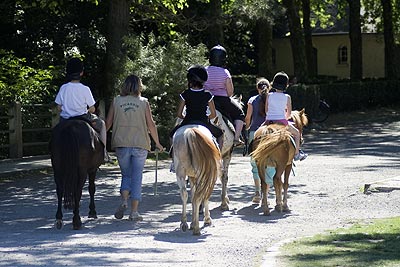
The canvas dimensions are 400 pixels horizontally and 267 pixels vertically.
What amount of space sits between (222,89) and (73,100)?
2.86m

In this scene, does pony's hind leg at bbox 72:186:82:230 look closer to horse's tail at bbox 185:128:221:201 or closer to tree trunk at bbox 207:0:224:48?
horse's tail at bbox 185:128:221:201

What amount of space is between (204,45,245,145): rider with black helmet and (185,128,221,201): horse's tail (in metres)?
2.66

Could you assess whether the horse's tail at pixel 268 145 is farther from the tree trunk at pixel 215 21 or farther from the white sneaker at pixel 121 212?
the tree trunk at pixel 215 21

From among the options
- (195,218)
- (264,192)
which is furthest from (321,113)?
(195,218)

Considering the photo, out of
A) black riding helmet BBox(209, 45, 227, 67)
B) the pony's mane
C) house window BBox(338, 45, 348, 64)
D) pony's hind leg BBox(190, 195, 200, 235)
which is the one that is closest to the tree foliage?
black riding helmet BBox(209, 45, 227, 67)

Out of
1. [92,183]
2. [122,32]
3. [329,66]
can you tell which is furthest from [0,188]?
[329,66]

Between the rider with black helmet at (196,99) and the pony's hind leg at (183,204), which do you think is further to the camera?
the rider with black helmet at (196,99)

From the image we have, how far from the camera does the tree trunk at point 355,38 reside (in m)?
47.8

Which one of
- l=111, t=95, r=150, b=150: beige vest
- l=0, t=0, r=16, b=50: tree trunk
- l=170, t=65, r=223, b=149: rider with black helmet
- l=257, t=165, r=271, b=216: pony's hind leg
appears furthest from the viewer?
l=0, t=0, r=16, b=50: tree trunk

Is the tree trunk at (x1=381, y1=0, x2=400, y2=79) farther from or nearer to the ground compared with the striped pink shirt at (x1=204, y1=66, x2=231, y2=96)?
farther from the ground

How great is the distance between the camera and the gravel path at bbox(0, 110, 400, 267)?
10.5 meters

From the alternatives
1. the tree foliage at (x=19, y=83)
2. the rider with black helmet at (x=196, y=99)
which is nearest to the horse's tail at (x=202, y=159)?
the rider with black helmet at (x=196, y=99)

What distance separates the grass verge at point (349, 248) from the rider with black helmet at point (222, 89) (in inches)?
132

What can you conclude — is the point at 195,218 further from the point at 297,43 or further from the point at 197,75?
the point at 297,43
